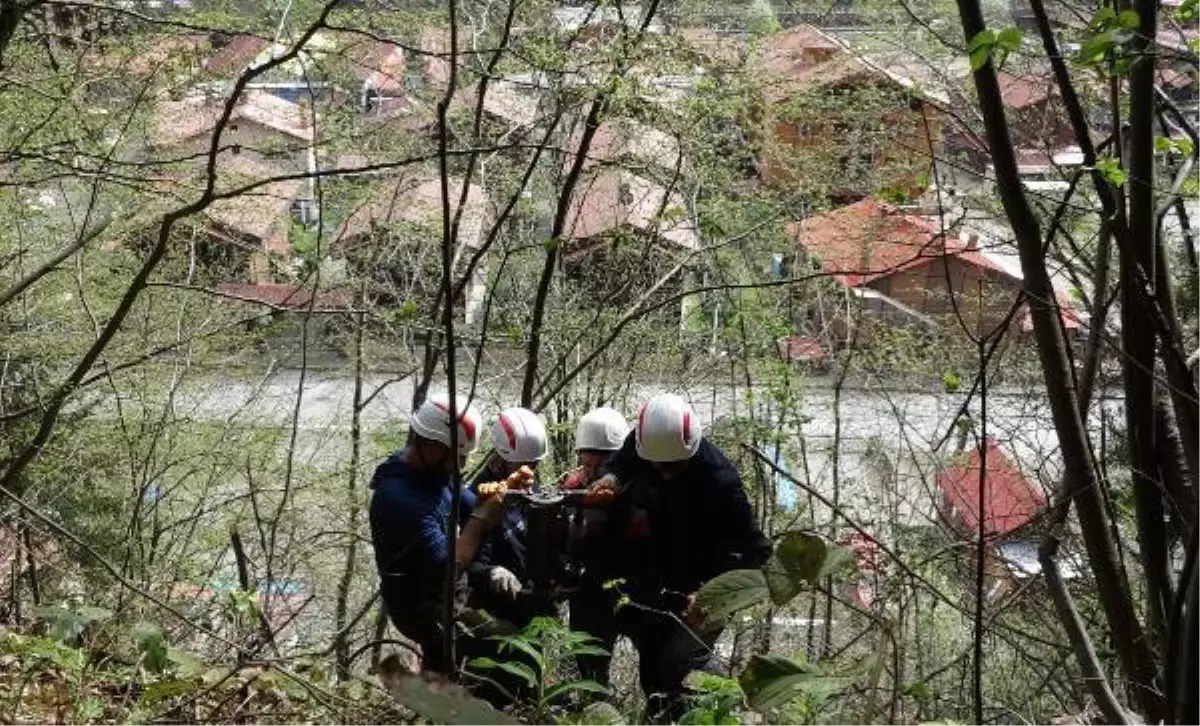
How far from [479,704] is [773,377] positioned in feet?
34.1

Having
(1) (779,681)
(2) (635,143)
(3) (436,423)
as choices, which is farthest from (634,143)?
(1) (779,681)

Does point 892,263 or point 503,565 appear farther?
point 892,263

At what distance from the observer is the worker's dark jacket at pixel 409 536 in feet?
12.8

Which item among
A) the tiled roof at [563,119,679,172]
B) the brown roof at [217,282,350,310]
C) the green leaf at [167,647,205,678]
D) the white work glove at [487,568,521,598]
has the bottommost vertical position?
the green leaf at [167,647,205,678]

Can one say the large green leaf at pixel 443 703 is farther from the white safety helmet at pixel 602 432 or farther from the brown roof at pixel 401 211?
the brown roof at pixel 401 211

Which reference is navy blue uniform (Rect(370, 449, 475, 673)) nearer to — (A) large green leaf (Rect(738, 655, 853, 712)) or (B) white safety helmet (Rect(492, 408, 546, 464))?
(B) white safety helmet (Rect(492, 408, 546, 464))

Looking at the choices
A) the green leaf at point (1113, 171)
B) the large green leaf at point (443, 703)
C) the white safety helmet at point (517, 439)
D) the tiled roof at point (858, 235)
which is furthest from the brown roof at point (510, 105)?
the large green leaf at point (443, 703)

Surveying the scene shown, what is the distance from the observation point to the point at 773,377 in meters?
11.6

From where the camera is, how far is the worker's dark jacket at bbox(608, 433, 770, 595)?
4.24 metres

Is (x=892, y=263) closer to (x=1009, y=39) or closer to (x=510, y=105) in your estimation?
(x=510, y=105)

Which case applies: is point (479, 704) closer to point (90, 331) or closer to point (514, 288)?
point (90, 331)

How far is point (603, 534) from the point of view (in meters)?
4.16

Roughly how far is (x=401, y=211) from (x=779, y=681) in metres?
9.67

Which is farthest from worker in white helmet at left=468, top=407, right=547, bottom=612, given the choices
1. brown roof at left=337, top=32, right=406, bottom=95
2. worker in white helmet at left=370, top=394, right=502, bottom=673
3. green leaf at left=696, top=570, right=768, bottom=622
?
green leaf at left=696, top=570, right=768, bottom=622
